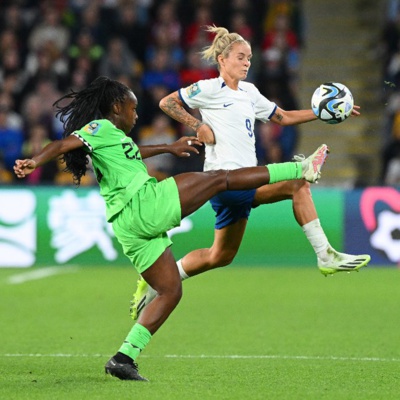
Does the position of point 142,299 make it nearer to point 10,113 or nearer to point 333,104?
point 333,104

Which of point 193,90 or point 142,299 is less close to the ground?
point 193,90

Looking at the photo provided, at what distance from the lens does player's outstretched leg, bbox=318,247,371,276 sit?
24.0 ft

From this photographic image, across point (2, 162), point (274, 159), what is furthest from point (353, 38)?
point (2, 162)

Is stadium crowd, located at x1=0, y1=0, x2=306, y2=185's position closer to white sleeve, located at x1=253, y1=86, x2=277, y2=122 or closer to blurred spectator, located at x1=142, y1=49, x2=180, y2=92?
blurred spectator, located at x1=142, y1=49, x2=180, y2=92

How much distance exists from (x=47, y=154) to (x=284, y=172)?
1477 mm

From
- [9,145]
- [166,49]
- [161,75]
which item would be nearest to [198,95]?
[9,145]

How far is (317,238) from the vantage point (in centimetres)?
772

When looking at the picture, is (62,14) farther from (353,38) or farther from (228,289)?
(228,289)

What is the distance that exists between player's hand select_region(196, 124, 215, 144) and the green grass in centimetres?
160

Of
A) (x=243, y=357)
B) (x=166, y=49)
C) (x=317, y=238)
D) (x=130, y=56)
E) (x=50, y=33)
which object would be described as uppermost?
(x=317, y=238)

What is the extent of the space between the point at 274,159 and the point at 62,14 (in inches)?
202

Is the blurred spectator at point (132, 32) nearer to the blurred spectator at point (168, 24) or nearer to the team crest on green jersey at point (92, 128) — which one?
the blurred spectator at point (168, 24)

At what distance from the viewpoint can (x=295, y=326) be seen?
382 inches

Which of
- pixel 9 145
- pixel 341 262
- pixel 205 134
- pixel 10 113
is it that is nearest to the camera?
pixel 341 262
